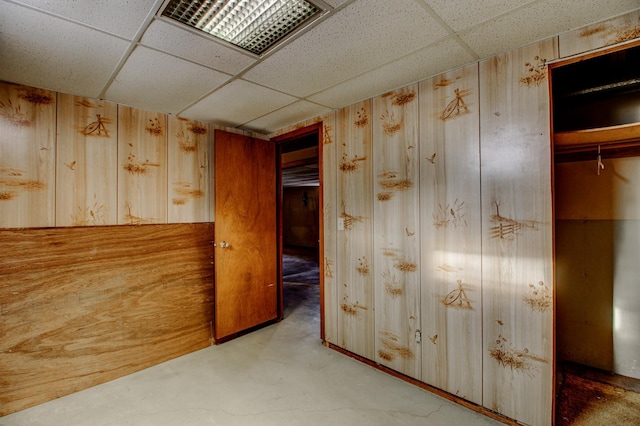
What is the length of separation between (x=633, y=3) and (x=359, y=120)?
176 centimetres

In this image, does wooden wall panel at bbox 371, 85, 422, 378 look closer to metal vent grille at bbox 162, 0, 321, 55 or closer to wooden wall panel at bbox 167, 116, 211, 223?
metal vent grille at bbox 162, 0, 321, 55

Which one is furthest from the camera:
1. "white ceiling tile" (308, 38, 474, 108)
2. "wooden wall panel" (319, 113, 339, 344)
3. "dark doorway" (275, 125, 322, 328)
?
"dark doorway" (275, 125, 322, 328)

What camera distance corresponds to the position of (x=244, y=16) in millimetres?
1551

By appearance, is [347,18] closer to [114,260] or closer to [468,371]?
[468,371]

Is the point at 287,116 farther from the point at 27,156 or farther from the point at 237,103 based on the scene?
the point at 27,156

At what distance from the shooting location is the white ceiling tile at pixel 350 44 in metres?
1.48

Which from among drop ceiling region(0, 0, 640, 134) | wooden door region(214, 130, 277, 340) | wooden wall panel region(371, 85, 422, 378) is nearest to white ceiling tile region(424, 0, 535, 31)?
drop ceiling region(0, 0, 640, 134)

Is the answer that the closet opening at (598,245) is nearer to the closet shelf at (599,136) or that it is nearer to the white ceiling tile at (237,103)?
the closet shelf at (599,136)

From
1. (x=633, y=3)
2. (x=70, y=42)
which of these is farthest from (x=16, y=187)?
(x=633, y=3)

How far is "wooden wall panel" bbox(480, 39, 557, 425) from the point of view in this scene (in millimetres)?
1744

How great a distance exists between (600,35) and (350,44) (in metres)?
1.40

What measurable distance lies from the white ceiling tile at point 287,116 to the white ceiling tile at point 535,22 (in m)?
1.46

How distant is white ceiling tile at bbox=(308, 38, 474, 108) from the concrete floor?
2444mm

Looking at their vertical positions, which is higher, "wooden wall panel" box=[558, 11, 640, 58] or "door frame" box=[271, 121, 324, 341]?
"wooden wall panel" box=[558, 11, 640, 58]
